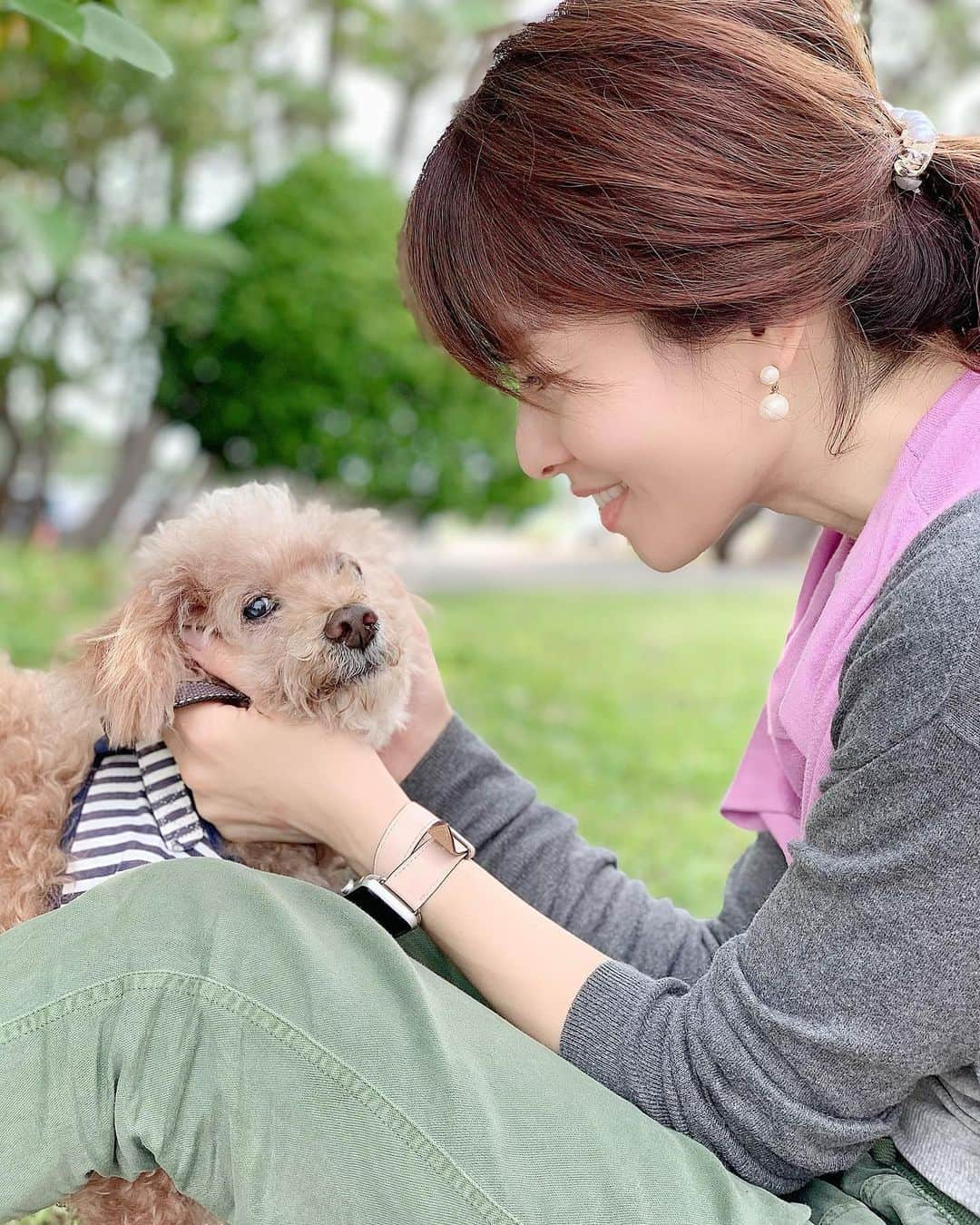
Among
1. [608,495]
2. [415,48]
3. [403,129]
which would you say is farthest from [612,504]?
[403,129]

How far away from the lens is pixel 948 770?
42.6 inches

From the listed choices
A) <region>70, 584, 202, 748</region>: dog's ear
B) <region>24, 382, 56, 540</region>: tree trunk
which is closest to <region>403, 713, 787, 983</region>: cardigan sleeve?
<region>70, 584, 202, 748</region>: dog's ear

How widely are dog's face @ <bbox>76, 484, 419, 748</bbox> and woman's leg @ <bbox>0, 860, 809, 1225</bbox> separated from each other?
1.26 feet

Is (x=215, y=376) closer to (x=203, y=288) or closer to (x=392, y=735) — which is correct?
(x=203, y=288)

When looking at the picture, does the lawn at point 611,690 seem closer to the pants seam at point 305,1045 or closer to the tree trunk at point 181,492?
the tree trunk at point 181,492

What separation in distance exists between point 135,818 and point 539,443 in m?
0.63

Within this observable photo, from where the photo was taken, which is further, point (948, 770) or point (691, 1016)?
point (691, 1016)

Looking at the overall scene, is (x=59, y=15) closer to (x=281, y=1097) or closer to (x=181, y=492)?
(x=281, y=1097)

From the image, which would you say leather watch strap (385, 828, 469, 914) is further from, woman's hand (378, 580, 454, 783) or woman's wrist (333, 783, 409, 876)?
woman's hand (378, 580, 454, 783)

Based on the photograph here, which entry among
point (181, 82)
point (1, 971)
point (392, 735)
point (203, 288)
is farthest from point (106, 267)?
point (1, 971)

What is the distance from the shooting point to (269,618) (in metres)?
1.63

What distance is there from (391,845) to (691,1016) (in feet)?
1.17

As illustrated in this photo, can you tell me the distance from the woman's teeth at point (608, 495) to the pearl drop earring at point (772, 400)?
0.18 m

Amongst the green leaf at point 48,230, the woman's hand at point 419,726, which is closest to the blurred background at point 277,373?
the green leaf at point 48,230
